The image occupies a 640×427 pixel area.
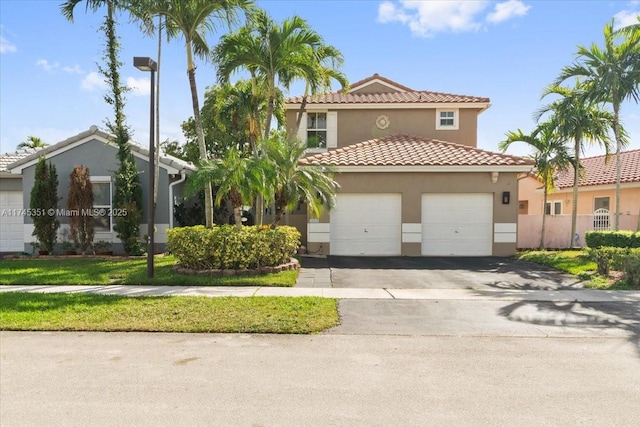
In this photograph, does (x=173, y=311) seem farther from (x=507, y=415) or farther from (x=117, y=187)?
(x=117, y=187)

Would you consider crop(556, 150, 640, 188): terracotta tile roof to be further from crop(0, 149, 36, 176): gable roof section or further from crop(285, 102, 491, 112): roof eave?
crop(0, 149, 36, 176): gable roof section

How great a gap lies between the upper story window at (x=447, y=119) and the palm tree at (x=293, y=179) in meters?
8.30

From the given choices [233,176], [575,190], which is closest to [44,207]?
[233,176]

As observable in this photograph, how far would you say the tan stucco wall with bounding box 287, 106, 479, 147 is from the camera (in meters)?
18.2

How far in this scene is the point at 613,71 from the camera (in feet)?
42.7

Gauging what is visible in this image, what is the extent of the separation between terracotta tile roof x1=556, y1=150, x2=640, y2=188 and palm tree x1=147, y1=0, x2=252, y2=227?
48.8ft

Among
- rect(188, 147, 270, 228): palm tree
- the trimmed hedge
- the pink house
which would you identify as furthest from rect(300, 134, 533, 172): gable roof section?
rect(188, 147, 270, 228): palm tree

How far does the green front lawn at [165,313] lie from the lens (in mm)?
6352

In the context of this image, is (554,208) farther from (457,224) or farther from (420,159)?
(420,159)

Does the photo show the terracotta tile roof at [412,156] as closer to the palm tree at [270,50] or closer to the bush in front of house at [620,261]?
the palm tree at [270,50]

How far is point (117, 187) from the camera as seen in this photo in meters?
13.8

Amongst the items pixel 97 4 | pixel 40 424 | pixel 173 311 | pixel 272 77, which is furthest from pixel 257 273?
pixel 97 4

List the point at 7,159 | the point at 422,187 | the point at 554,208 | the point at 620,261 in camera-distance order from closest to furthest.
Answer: the point at 620,261 < the point at 422,187 < the point at 7,159 < the point at 554,208

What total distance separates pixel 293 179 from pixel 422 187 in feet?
17.3
